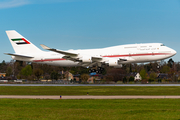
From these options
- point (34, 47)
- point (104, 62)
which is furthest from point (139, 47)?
point (34, 47)

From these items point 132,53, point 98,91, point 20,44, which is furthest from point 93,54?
point 20,44

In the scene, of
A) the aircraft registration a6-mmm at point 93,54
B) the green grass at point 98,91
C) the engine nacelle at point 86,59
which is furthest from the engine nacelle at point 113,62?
the green grass at point 98,91

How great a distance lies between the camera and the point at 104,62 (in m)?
49.1

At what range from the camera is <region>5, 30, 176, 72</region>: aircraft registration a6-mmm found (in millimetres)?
46500

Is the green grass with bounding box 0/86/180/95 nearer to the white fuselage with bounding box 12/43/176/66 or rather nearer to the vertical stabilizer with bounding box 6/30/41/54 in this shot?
the white fuselage with bounding box 12/43/176/66

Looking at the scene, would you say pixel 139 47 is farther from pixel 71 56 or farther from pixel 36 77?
pixel 36 77

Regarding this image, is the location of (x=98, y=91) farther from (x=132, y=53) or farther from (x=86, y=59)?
(x=132, y=53)

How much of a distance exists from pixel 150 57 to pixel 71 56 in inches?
633

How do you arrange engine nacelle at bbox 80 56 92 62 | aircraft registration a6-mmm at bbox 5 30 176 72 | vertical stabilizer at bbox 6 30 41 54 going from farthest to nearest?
vertical stabilizer at bbox 6 30 41 54
engine nacelle at bbox 80 56 92 62
aircraft registration a6-mmm at bbox 5 30 176 72

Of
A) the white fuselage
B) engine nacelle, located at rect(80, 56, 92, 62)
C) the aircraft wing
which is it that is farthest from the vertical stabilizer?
engine nacelle, located at rect(80, 56, 92, 62)

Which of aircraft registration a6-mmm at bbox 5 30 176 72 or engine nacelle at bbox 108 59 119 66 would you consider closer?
aircraft registration a6-mmm at bbox 5 30 176 72
